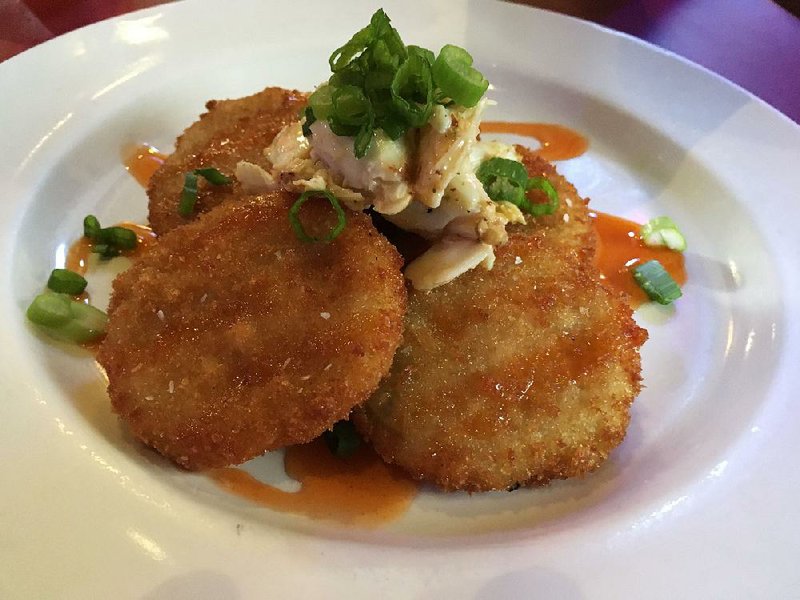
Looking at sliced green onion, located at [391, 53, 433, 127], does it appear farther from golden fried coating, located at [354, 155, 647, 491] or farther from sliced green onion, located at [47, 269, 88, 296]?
sliced green onion, located at [47, 269, 88, 296]

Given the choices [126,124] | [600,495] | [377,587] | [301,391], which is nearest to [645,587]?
[600,495]

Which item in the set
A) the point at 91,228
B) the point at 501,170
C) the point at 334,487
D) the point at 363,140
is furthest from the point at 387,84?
the point at 91,228

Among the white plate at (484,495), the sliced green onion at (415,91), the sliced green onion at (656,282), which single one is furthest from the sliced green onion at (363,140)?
the sliced green onion at (656,282)

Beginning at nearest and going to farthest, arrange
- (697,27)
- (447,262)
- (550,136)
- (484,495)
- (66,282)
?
(484,495) → (447,262) → (66,282) → (550,136) → (697,27)

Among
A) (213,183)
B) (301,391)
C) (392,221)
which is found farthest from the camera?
(213,183)

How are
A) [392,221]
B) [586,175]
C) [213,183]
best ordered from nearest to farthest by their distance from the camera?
1. [392,221]
2. [213,183]
3. [586,175]

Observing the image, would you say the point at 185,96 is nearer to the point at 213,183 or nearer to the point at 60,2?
the point at 213,183

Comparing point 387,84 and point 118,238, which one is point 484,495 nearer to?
point 387,84

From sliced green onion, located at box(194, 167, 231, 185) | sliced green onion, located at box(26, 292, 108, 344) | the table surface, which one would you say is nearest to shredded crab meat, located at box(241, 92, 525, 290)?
sliced green onion, located at box(194, 167, 231, 185)

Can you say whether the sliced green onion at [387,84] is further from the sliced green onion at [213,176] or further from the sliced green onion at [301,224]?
the sliced green onion at [213,176]
